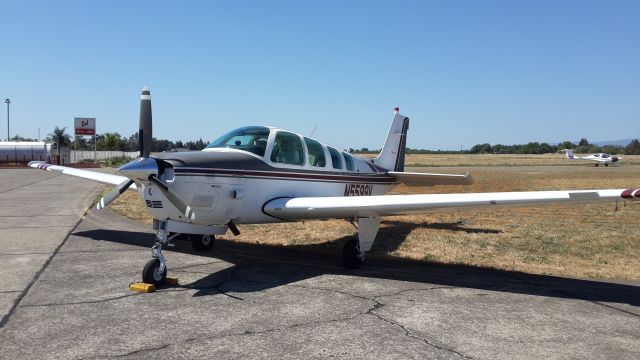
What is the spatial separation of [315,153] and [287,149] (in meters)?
0.92

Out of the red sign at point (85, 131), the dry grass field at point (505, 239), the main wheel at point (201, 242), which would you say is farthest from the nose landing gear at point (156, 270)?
the red sign at point (85, 131)

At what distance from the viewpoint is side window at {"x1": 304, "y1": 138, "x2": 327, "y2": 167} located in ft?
32.3

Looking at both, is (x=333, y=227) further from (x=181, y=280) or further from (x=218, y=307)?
(x=218, y=307)

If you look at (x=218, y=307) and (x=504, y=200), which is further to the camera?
(x=504, y=200)

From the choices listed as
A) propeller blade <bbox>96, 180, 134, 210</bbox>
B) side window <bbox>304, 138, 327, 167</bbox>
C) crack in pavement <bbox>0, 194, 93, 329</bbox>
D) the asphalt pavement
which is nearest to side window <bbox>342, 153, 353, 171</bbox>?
side window <bbox>304, 138, 327, 167</bbox>

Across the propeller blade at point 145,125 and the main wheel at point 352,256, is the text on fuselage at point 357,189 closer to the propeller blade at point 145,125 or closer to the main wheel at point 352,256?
the main wheel at point 352,256

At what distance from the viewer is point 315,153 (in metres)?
10.0

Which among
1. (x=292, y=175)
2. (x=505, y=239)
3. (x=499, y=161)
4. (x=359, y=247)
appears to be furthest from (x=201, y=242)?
(x=499, y=161)

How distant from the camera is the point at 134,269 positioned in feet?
26.8

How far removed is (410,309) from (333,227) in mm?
7163

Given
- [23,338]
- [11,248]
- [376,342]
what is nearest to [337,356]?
[376,342]

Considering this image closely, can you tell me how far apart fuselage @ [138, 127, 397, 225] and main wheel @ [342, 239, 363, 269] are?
1.42m

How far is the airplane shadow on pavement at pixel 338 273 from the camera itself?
Answer: 7221 millimetres

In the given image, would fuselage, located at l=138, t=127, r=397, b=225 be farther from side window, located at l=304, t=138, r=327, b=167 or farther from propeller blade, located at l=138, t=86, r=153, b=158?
propeller blade, located at l=138, t=86, r=153, b=158
